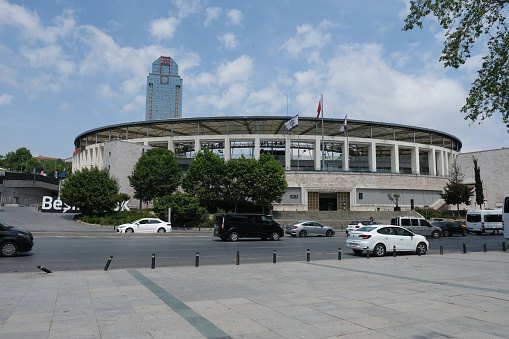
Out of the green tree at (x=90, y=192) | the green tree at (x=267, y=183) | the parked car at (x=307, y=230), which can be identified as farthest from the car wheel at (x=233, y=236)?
Answer: the green tree at (x=90, y=192)

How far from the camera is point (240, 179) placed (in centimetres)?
5162

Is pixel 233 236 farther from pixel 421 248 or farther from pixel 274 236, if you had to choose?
pixel 421 248

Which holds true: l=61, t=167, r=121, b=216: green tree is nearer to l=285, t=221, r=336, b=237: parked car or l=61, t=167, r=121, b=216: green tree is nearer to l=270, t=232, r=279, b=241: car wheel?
l=285, t=221, r=336, b=237: parked car

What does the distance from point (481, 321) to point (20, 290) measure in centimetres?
986

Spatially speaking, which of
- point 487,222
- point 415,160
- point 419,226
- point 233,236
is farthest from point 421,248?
point 415,160

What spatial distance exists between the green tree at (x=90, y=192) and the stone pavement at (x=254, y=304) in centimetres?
3681

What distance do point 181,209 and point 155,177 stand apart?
10430 mm

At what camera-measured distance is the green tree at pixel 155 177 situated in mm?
52688

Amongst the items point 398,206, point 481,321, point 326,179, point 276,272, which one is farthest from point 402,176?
point 481,321

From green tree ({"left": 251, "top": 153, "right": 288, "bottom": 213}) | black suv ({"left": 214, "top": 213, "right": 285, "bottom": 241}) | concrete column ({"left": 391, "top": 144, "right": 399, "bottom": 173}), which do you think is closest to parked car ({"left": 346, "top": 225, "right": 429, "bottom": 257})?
black suv ({"left": 214, "top": 213, "right": 285, "bottom": 241})

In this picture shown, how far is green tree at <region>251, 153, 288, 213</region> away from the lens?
51281 mm

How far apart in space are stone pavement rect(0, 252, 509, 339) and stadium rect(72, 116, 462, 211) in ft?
156

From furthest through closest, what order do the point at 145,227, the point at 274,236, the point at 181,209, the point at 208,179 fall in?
the point at 208,179, the point at 181,209, the point at 145,227, the point at 274,236

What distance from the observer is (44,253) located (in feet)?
58.5
